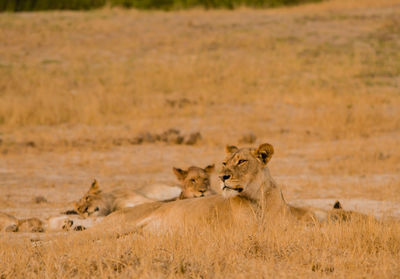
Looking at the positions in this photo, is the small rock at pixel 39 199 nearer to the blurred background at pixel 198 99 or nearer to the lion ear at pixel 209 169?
the blurred background at pixel 198 99

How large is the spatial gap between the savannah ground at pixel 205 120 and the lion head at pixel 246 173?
34cm

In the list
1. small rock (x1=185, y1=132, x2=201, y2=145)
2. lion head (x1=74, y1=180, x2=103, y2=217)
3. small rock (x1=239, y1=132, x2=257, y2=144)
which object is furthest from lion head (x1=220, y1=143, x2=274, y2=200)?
small rock (x1=239, y1=132, x2=257, y2=144)

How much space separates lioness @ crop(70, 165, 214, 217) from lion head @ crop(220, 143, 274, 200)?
2387 mm

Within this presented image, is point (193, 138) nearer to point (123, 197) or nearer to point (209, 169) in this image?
point (123, 197)

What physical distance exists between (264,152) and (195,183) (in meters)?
2.65

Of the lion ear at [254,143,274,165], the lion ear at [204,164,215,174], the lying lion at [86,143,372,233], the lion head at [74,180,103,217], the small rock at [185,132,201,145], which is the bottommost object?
the lying lion at [86,143,372,233]

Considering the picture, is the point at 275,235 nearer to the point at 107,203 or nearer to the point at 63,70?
the point at 107,203

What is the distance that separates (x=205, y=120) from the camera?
19.8 meters

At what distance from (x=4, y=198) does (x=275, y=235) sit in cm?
619

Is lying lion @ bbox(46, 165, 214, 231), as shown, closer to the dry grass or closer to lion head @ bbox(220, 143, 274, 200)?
the dry grass

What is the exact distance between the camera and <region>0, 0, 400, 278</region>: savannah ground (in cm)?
625

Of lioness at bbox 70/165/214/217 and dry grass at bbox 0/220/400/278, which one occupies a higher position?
lioness at bbox 70/165/214/217

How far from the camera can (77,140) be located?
57.6ft

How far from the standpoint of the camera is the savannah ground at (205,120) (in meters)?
6.25
